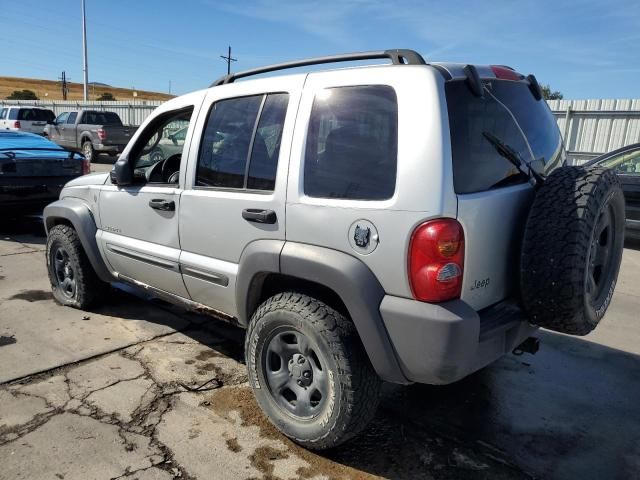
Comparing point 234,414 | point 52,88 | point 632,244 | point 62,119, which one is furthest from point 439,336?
point 52,88

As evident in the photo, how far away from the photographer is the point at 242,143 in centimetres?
306

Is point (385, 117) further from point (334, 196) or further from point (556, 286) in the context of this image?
point (556, 286)

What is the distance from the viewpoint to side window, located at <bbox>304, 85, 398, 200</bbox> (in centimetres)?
238

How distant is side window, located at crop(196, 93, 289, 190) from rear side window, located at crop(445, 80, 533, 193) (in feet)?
3.14

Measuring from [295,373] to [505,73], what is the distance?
197 cm

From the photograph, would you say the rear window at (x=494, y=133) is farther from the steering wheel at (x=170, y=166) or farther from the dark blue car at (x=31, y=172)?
the dark blue car at (x=31, y=172)

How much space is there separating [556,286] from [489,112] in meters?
0.89

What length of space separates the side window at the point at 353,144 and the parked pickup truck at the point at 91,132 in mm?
16685

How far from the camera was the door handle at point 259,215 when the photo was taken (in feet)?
9.00

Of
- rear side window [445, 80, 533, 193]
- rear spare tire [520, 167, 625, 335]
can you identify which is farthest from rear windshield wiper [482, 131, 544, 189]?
rear spare tire [520, 167, 625, 335]

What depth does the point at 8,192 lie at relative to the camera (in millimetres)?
7113

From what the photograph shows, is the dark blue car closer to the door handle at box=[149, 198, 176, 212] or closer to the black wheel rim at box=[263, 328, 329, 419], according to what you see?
the door handle at box=[149, 198, 176, 212]

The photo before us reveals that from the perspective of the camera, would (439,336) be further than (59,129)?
No

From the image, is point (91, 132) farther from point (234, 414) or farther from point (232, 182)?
point (234, 414)
